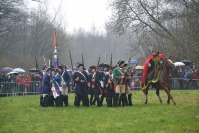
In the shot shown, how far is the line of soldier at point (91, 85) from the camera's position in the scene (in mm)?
18656

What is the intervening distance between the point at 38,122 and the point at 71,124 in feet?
4.71

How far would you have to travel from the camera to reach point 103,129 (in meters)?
11.6

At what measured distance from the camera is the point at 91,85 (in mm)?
19672

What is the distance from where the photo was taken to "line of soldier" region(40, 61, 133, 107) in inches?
734

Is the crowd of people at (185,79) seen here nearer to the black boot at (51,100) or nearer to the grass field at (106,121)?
the black boot at (51,100)

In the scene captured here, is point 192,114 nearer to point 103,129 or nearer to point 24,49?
point 103,129

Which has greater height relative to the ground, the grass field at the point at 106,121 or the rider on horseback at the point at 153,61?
the rider on horseback at the point at 153,61

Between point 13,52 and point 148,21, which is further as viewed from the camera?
point 13,52

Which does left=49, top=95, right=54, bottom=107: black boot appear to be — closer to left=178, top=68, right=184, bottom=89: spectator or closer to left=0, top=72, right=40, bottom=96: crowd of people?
left=0, top=72, right=40, bottom=96: crowd of people

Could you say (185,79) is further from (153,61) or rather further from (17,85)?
(153,61)

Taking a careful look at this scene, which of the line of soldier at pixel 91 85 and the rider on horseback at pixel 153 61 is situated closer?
the line of soldier at pixel 91 85

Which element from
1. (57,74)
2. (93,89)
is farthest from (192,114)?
(57,74)

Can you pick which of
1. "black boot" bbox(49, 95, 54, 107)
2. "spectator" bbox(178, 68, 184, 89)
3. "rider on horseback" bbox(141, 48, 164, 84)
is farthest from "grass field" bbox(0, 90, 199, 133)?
"spectator" bbox(178, 68, 184, 89)

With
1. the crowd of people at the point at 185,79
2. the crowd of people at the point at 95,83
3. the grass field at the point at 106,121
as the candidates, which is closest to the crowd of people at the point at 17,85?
the crowd of people at the point at 95,83
